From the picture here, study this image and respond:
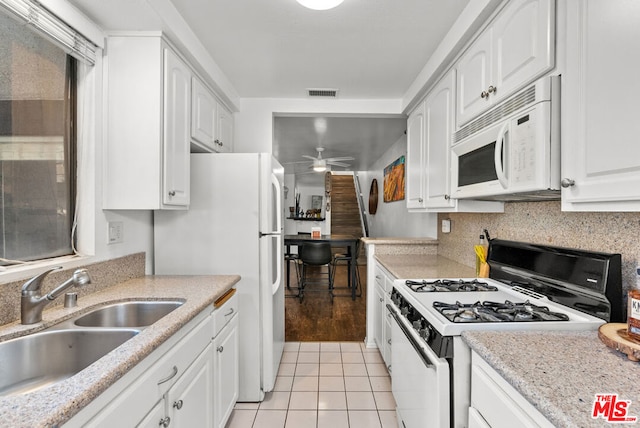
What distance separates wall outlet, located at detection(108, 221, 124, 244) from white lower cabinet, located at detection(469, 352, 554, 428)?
1807mm

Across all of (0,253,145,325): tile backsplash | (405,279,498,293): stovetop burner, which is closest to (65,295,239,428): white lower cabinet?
(0,253,145,325): tile backsplash

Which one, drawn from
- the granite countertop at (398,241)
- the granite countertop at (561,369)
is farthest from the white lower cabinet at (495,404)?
the granite countertop at (398,241)

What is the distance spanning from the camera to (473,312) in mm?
1201

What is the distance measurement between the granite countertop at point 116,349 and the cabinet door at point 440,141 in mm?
1418

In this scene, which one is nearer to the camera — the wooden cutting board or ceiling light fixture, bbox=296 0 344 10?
the wooden cutting board

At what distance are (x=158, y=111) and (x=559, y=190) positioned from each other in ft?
5.98

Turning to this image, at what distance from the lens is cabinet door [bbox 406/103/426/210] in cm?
242

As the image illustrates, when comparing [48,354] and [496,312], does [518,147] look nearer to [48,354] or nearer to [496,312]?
[496,312]

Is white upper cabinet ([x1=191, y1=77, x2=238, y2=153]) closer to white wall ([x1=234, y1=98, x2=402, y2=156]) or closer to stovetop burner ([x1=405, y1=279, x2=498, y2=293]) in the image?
white wall ([x1=234, y1=98, x2=402, y2=156])

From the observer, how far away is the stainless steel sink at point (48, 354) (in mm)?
995

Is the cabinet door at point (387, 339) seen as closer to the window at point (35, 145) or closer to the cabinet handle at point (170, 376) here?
the cabinet handle at point (170, 376)

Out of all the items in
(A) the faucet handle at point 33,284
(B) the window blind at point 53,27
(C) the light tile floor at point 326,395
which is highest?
(B) the window blind at point 53,27

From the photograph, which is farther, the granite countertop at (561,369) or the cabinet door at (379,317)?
the cabinet door at (379,317)

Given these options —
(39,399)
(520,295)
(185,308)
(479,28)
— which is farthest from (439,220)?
(39,399)
